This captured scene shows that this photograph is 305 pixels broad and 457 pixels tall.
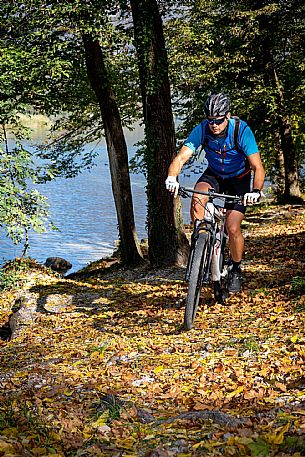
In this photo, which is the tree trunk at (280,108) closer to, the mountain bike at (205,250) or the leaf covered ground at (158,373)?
the leaf covered ground at (158,373)

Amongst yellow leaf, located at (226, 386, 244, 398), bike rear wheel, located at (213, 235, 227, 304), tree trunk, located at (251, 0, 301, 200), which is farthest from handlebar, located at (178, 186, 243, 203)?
tree trunk, located at (251, 0, 301, 200)

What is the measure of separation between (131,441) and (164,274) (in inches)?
315

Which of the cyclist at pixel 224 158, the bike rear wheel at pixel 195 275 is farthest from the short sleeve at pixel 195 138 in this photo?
the bike rear wheel at pixel 195 275

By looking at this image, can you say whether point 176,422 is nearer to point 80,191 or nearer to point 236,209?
point 236,209

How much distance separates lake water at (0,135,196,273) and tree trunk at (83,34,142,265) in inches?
222

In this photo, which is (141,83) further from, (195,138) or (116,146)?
(195,138)

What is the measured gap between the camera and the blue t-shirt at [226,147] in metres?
6.89

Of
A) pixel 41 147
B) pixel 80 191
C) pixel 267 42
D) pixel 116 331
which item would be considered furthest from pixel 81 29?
pixel 80 191

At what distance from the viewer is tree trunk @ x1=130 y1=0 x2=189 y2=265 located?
11.8m

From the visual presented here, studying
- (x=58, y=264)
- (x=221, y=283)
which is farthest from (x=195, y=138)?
(x=58, y=264)

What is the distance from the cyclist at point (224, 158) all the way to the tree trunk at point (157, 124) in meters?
4.73

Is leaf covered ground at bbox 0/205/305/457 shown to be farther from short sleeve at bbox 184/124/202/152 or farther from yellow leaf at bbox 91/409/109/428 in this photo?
short sleeve at bbox 184/124/202/152

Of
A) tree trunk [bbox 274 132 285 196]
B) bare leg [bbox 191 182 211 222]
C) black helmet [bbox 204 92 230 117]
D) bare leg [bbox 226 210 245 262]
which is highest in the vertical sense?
black helmet [bbox 204 92 230 117]

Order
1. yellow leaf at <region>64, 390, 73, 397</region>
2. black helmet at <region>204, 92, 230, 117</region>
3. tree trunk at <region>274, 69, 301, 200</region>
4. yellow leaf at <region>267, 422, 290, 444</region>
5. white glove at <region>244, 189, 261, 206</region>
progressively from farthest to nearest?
tree trunk at <region>274, 69, 301, 200</region>, black helmet at <region>204, 92, 230, 117</region>, white glove at <region>244, 189, 261, 206</region>, yellow leaf at <region>64, 390, 73, 397</region>, yellow leaf at <region>267, 422, 290, 444</region>
